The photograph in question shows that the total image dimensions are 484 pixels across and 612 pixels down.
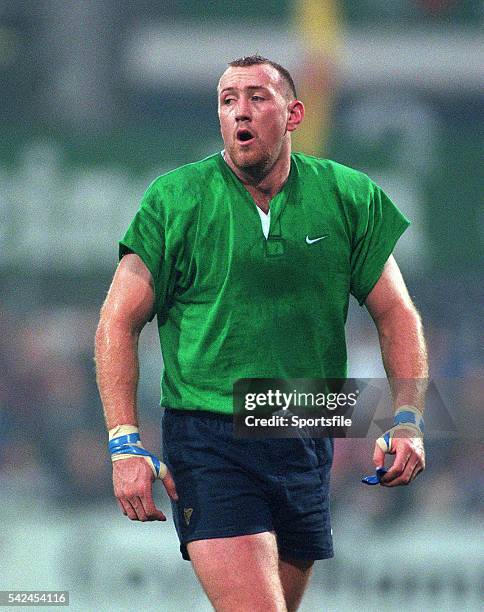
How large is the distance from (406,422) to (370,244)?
65cm

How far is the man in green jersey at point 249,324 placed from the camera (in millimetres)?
4168

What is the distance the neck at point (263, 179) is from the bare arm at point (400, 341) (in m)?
0.48

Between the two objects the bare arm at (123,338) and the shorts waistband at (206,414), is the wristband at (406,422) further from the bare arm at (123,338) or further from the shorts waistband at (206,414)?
the bare arm at (123,338)

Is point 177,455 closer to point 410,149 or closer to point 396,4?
point 410,149

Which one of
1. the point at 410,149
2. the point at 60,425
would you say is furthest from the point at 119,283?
the point at 410,149

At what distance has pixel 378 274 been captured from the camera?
455 cm

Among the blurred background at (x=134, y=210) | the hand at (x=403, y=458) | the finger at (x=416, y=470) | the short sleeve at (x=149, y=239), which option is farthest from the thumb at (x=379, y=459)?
the blurred background at (x=134, y=210)

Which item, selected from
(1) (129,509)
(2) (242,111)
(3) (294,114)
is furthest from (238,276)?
(1) (129,509)

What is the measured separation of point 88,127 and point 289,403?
26.2 ft

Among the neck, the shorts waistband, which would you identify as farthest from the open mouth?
the shorts waistband

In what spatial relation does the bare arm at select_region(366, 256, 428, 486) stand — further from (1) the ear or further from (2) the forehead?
(2) the forehead

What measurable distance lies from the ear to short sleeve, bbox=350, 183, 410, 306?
34 centimetres

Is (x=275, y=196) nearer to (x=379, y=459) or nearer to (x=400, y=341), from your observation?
(x=400, y=341)

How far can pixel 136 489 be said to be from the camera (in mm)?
3955
